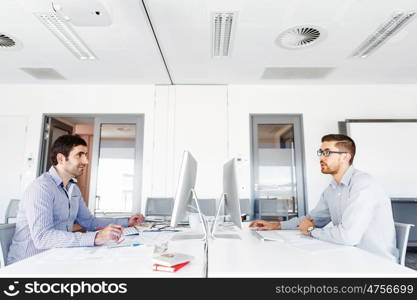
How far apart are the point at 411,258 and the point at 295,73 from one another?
328 cm

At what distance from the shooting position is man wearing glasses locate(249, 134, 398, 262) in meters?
1.58

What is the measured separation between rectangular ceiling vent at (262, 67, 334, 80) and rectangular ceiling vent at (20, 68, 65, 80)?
3367 mm

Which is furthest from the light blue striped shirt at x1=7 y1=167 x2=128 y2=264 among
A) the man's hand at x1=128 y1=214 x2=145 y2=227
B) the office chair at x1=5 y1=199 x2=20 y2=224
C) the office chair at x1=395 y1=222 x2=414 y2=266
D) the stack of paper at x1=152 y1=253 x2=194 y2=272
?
the office chair at x1=5 y1=199 x2=20 y2=224

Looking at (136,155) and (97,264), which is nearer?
(97,264)

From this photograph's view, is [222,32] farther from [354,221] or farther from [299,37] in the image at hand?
[354,221]

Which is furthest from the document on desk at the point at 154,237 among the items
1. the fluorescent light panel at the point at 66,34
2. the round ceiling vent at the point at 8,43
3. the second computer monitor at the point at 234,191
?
the round ceiling vent at the point at 8,43

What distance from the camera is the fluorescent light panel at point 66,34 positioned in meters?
2.92

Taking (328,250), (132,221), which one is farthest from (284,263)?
(132,221)

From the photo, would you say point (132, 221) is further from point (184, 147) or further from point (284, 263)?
point (184, 147)

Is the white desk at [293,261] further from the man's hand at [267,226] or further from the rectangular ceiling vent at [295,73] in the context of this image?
the rectangular ceiling vent at [295,73]

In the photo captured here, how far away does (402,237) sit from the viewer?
170cm

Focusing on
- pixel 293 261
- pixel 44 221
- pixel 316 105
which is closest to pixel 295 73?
pixel 316 105

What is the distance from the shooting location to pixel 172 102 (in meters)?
4.85

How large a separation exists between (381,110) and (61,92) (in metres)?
5.68
